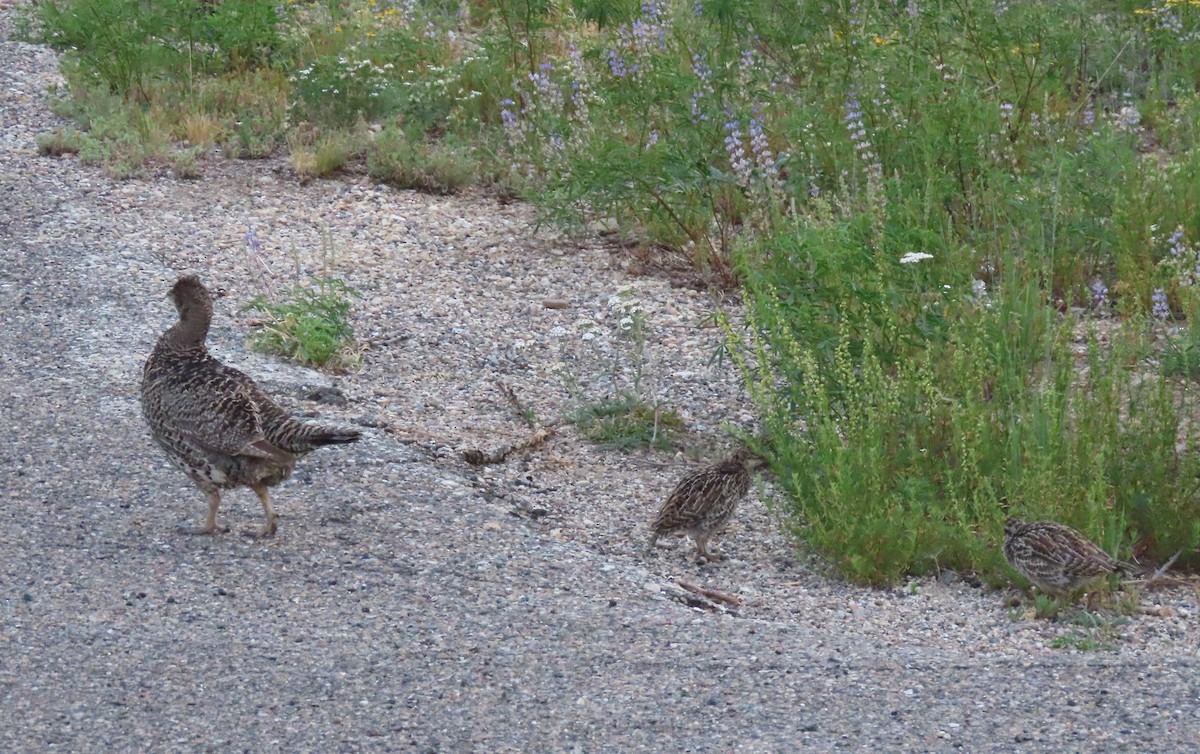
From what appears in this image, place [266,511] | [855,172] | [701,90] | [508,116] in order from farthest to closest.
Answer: [508,116]
[701,90]
[855,172]
[266,511]

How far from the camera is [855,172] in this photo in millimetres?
10398

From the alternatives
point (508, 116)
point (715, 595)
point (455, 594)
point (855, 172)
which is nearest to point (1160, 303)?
point (855, 172)

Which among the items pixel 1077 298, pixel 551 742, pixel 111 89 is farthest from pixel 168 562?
pixel 111 89

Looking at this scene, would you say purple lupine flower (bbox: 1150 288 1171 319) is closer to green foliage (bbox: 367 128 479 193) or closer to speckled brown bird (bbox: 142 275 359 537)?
speckled brown bird (bbox: 142 275 359 537)

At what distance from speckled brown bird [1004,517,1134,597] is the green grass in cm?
27

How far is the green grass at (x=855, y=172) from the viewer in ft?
24.3

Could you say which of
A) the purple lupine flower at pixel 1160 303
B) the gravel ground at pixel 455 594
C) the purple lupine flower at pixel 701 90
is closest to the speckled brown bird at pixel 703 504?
the gravel ground at pixel 455 594

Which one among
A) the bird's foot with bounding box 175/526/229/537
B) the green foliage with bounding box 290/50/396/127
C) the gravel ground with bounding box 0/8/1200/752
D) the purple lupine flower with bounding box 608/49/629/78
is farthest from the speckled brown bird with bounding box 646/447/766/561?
the green foliage with bounding box 290/50/396/127

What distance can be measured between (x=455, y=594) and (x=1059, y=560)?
247 centimetres

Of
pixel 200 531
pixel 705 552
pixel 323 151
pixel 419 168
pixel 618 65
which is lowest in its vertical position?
pixel 705 552

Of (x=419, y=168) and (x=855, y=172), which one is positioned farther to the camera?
(x=419, y=168)

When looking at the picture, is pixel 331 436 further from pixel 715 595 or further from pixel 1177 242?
pixel 1177 242

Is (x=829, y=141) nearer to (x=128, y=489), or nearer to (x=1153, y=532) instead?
(x=1153, y=532)

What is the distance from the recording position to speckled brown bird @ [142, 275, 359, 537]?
23.6ft
